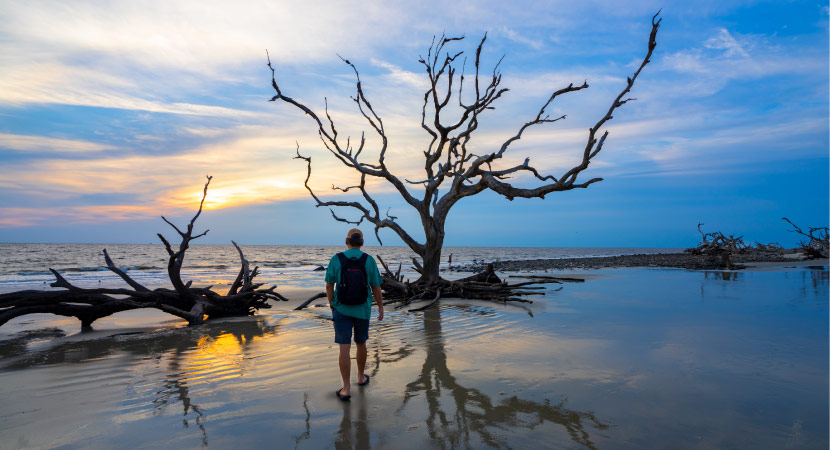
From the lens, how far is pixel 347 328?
479 centimetres

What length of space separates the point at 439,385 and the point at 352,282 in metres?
1.40

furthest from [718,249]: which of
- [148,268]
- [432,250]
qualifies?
[148,268]

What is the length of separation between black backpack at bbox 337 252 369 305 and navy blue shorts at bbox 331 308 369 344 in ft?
0.60

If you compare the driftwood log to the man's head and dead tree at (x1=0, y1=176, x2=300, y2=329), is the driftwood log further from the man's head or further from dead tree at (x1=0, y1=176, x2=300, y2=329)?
the man's head

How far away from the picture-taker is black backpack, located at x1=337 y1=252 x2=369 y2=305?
4727mm

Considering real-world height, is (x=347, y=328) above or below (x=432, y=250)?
below

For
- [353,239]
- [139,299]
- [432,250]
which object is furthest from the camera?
[432,250]

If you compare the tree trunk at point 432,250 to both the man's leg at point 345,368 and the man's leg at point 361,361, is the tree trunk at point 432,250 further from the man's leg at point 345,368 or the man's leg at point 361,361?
the man's leg at point 345,368

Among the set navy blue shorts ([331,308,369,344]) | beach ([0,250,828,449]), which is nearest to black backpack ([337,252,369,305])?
navy blue shorts ([331,308,369,344])

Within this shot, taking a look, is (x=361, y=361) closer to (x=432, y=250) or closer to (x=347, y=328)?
(x=347, y=328)

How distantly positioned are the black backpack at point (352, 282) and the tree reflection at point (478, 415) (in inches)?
42.0

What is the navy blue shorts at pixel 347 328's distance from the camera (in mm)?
4712

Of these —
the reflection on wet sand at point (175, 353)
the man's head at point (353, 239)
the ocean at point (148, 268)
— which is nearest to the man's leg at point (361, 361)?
the man's head at point (353, 239)

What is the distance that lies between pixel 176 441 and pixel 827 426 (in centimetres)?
498
